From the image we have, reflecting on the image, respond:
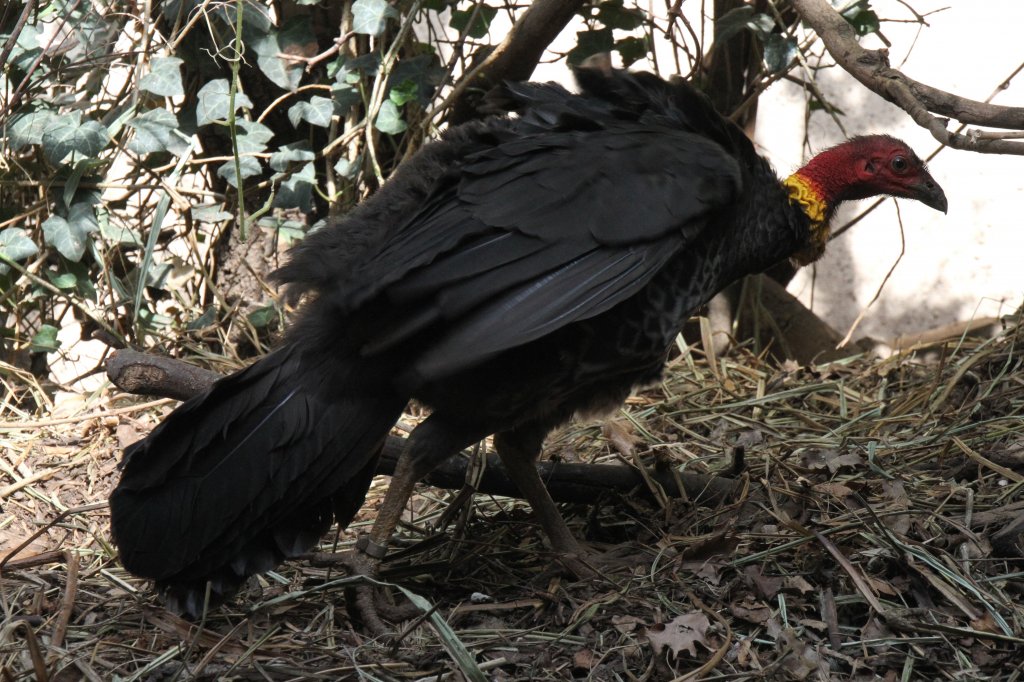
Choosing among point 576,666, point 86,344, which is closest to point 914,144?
point 576,666

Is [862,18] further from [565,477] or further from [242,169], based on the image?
[242,169]

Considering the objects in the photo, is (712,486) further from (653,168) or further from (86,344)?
(86,344)

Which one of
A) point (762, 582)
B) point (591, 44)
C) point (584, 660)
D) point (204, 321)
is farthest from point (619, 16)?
point (584, 660)

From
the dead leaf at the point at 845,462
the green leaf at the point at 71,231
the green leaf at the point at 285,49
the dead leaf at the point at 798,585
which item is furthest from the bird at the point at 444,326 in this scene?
the green leaf at the point at 71,231

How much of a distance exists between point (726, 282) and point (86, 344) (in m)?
3.61

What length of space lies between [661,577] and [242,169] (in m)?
2.57

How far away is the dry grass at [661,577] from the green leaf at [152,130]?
1.12m

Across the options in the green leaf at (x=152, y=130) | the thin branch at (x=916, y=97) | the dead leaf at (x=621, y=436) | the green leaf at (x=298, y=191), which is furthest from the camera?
the green leaf at (x=298, y=191)

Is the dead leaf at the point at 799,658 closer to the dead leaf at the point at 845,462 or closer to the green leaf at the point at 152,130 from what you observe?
the dead leaf at the point at 845,462

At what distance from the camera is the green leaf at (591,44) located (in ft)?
14.5

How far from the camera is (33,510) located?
3725mm

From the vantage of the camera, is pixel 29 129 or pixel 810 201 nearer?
pixel 810 201

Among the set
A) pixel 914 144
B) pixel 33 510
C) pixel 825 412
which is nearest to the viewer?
pixel 33 510

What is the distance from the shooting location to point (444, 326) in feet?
9.30
